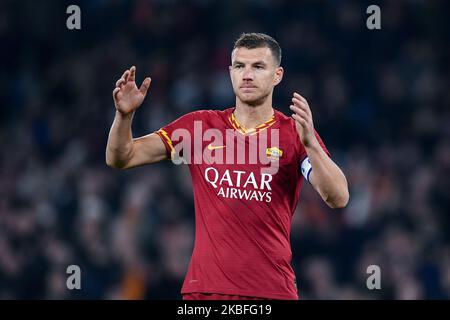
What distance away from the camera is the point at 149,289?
11516mm

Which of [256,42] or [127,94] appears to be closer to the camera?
[127,94]

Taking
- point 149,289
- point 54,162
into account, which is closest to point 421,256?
point 149,289

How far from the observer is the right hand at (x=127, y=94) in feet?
21.0

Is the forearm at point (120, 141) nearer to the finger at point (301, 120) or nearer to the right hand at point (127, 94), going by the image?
the right hand at point (127, 94)

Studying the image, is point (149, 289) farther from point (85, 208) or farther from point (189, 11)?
point (189, 11)

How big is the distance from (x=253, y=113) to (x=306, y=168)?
21.8 inches

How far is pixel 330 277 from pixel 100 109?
4436mm

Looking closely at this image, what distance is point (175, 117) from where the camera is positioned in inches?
552

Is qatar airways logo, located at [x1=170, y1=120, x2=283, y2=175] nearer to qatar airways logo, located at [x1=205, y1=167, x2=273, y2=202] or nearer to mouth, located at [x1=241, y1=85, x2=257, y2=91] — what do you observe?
qatar airways logo, located at [x1=205, y1=167, x2=273, y2=202]

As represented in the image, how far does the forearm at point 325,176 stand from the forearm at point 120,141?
114 centimetres

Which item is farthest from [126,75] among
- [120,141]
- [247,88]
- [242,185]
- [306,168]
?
[306,168]

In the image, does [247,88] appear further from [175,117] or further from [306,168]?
[175,117]

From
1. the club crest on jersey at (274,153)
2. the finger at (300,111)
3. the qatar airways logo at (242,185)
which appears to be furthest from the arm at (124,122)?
the finger at (300,111)

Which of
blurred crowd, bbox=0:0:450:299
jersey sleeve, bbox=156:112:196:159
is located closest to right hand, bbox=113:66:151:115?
jersey sleeve, bbox=156:112:196:159
